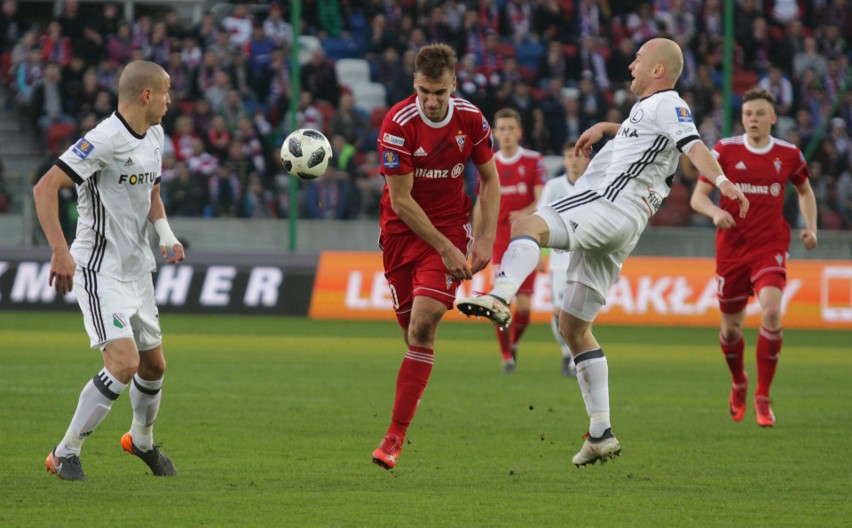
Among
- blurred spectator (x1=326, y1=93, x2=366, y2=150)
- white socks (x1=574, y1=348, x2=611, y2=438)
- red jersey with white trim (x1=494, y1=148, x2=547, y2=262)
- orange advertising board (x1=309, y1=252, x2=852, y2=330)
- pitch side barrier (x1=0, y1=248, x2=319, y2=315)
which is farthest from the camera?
blurred spectator (x1=326, y1=93, x2=366, y2=150)

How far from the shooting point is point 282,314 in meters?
20.1

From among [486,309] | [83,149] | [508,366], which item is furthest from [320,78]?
[486,309]

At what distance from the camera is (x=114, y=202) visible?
7309 mm

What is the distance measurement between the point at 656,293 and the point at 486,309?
13.3 metres

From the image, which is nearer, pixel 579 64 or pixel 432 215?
pixel 432 215

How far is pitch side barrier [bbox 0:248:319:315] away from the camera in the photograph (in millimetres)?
19828

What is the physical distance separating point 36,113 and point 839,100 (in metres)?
12.5

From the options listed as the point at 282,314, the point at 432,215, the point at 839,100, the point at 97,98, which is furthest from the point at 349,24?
the point at 432,215

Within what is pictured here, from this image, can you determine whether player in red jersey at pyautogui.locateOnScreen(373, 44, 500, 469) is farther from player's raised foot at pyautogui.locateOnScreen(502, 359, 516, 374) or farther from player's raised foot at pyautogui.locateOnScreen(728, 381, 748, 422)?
player's raised foot at pyautogui.locateOnScreen(502, 359, 516, 374)

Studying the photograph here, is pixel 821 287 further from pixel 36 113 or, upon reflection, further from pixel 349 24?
pixel 36 113

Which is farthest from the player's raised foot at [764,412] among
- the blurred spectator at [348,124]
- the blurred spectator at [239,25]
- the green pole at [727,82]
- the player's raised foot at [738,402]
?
the blurred spectator at [239,25]

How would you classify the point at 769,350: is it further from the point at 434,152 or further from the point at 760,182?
the point at 434,152

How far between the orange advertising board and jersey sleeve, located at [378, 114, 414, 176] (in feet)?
37.1

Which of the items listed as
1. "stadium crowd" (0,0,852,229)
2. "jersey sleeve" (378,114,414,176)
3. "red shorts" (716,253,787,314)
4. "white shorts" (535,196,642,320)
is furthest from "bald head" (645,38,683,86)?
"stadium crowd" (0,0,852,229)
